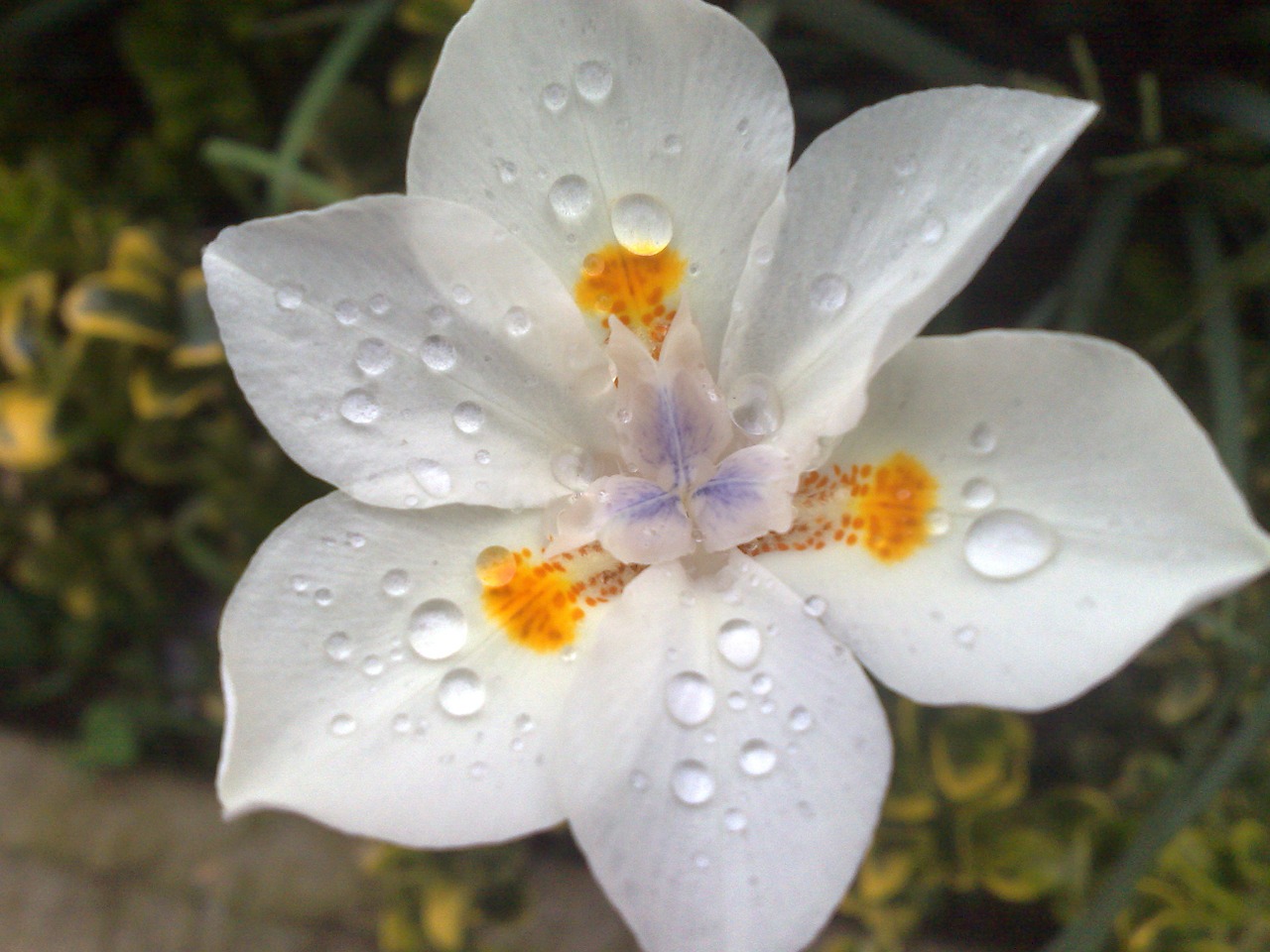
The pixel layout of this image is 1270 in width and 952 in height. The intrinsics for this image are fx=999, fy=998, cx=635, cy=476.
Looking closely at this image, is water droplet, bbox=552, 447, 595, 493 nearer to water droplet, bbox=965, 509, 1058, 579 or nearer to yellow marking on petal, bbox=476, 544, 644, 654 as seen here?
yellow marking on petal, bbox=476, 544, 644, 654

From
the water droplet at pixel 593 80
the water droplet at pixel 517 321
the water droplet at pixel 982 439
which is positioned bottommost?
the water droplet at pixel 517 321

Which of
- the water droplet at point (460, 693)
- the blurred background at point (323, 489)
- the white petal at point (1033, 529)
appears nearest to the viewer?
the white petal at point (1033, 529)

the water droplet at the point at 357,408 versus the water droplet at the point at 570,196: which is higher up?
the water droplet at the point at 570,196

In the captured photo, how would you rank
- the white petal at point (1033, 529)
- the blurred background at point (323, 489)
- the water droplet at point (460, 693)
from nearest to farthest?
the white petal at point (1033, 529) → the water droplet at point (460, 693) → the blurred background at point (323, 489)

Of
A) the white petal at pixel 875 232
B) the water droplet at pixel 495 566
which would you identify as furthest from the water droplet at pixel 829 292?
the water droplet at pixel 495 566

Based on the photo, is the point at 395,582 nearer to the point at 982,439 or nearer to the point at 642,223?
the point at 642,223

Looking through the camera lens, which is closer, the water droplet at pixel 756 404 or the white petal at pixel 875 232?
the white petal at pixel 875 232

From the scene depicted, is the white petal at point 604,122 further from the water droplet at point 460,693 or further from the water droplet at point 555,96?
the water droplet at point 460,693

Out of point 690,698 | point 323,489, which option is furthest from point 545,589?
point 323,489

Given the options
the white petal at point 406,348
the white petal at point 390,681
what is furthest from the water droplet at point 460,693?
the white petal at point 406,348
